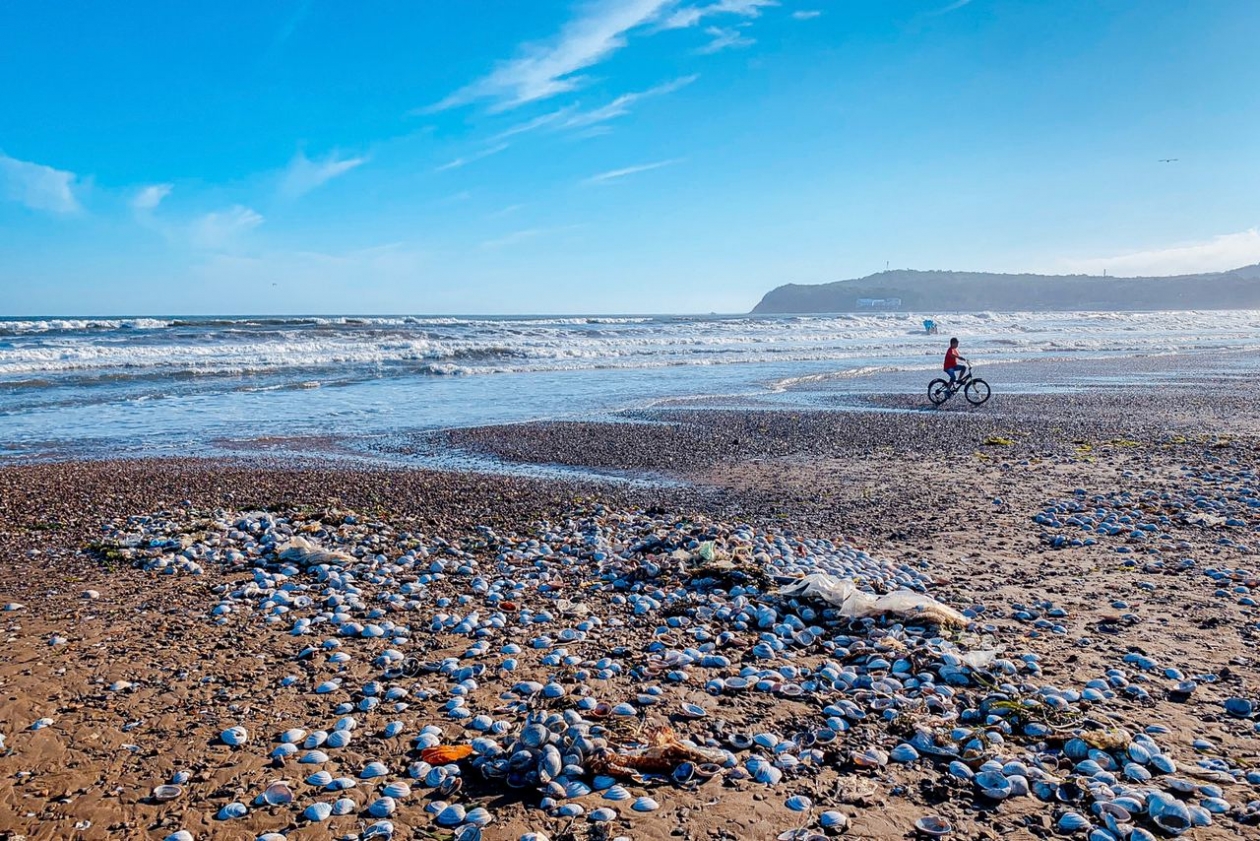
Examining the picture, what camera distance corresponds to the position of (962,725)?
3920mm

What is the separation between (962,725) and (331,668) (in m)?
3.50

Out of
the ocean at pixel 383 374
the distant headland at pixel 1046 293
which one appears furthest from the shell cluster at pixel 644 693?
the distant headland at pixel 1046 293

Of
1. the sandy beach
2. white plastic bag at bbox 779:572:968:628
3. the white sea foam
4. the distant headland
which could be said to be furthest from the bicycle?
the distant headland

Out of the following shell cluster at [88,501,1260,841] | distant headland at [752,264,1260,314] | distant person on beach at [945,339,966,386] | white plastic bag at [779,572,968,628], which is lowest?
shell cluster at [88,501,1260,841]

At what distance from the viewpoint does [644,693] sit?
434cm

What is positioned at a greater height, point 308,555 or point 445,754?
point 308,555

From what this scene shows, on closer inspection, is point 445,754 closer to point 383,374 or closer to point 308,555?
point 308,555

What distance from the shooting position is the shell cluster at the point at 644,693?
3369 mm

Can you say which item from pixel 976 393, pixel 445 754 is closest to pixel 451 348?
pixel 976 393

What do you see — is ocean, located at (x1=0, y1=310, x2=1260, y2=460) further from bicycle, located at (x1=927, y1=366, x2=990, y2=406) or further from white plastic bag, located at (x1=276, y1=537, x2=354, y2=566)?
white plastic bag, located at (x1=276, y1=537, x2=354, y2=566)

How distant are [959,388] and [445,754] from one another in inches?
697

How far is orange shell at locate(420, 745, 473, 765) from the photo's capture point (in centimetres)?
364

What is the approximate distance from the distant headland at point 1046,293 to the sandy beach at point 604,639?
145 metres

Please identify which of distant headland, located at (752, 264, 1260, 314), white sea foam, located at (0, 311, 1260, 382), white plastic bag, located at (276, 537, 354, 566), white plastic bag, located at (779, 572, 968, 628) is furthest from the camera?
distant headland, located at (752, 264, 1260, 314)
